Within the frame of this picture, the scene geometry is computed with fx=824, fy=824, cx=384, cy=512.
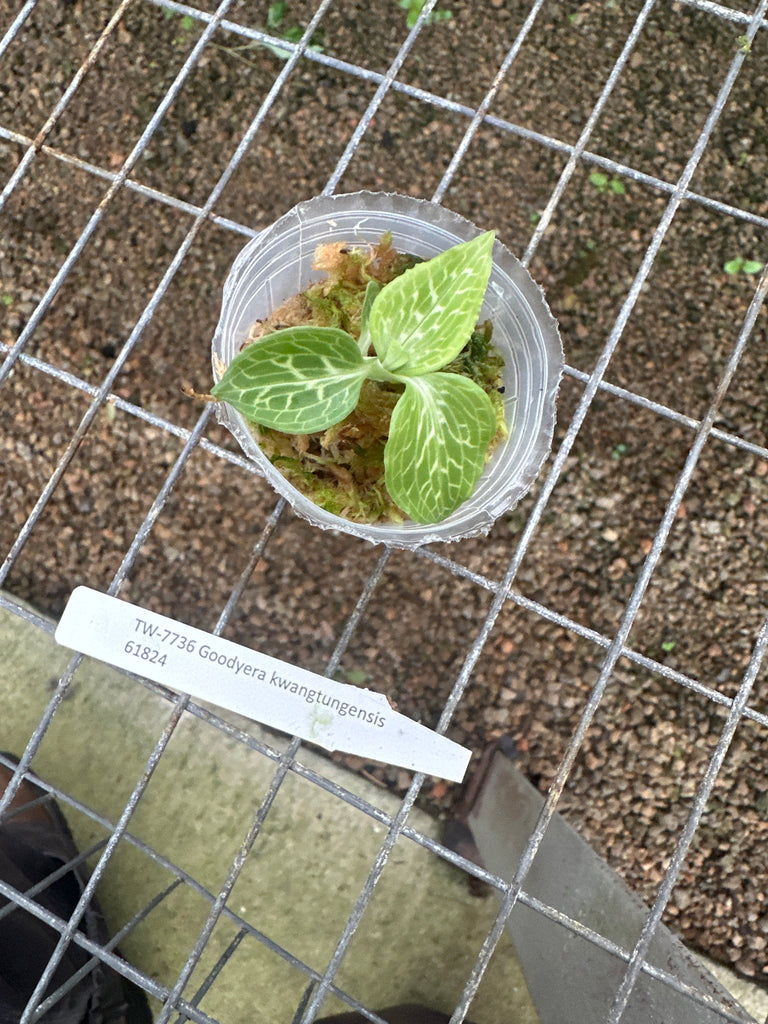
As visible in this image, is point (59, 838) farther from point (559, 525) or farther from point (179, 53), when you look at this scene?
point (179, 53)

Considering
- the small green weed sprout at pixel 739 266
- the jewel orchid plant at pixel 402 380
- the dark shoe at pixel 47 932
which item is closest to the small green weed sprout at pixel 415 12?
the small green weed sprout at pixel 739 266

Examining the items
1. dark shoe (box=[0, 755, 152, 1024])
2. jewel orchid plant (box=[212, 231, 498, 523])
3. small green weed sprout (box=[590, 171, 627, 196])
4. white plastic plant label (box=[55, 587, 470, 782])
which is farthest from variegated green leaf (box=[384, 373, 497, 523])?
small green weed sprout (box=[590, 171, 627, 196])

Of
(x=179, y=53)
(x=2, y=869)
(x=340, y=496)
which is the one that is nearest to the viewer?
(x=340, y=496)

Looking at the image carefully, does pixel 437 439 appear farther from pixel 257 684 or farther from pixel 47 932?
pixel 47 932

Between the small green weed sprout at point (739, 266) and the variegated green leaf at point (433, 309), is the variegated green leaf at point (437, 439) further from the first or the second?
the small green weed sprout at point (739, 266)

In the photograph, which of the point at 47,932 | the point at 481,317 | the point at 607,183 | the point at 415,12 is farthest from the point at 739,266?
the point at 47,932

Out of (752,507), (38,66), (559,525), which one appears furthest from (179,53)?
(752,507)
